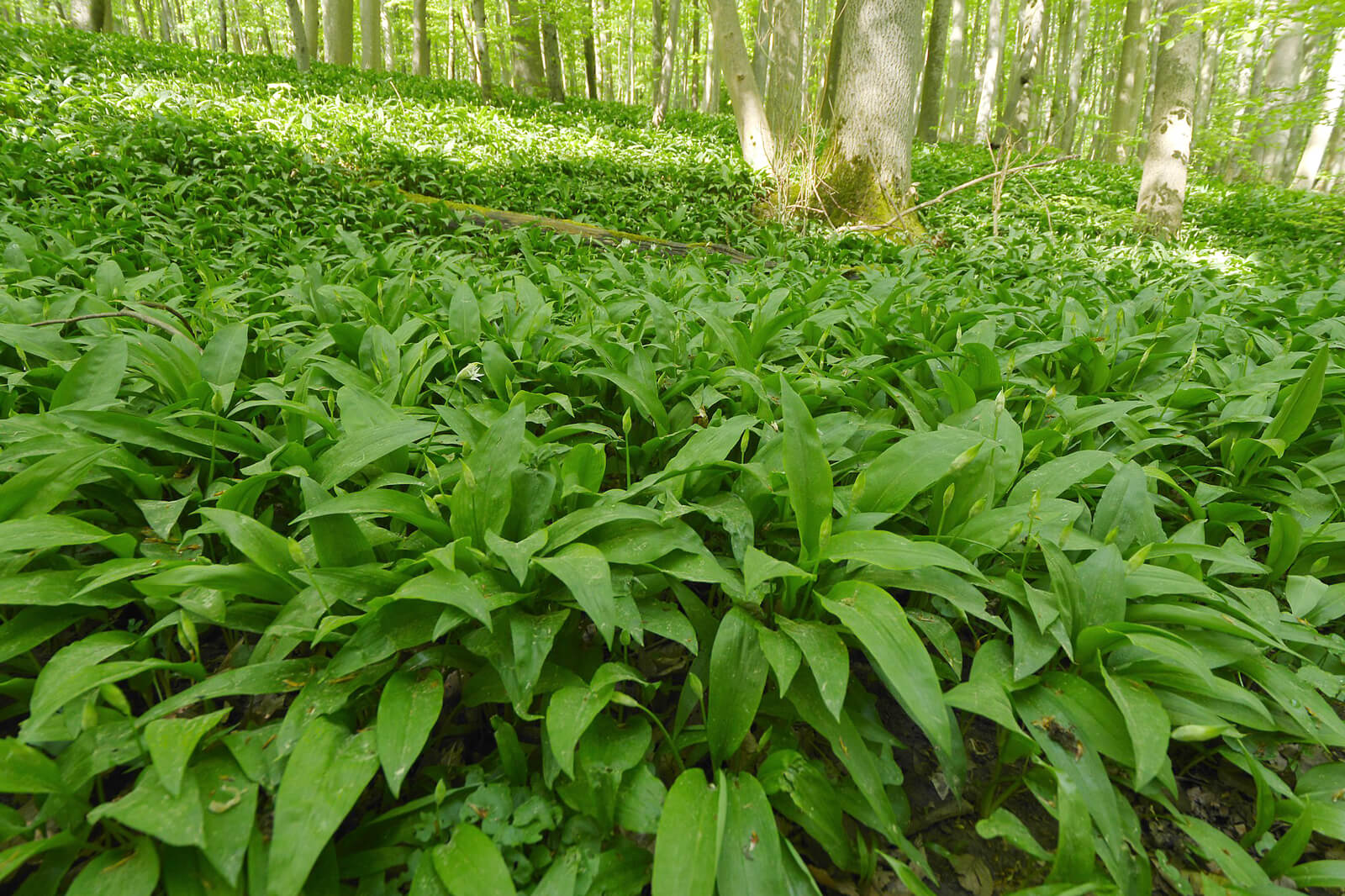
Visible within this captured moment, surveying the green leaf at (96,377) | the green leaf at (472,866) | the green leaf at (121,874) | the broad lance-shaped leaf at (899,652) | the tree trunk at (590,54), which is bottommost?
the green leaf at (472,866)

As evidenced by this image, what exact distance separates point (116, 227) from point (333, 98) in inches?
217

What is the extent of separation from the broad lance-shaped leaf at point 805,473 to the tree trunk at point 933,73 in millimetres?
14306

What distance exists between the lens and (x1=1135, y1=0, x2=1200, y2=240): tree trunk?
614 centimetres

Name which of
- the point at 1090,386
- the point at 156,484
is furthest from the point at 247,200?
the point at 1090,386

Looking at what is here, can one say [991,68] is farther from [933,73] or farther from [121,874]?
[121,874]

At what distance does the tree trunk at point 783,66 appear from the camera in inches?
273

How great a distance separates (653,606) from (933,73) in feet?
51.0

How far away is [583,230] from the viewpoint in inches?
205

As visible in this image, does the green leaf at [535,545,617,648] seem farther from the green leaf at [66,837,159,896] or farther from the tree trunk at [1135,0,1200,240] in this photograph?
the tree trunk at [1135,0,1200,240]

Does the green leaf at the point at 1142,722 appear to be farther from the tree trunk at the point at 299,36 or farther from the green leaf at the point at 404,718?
the tree trunk at the point at 299,36

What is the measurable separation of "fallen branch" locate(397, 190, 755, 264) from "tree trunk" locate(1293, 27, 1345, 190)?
24.2 ft

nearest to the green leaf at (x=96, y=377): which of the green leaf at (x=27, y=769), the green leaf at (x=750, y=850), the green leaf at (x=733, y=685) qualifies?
the green leaf at (x=27, y=769)

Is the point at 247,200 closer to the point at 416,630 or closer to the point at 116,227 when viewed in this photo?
the point at 116,227

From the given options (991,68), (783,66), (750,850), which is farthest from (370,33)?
(750,850)
